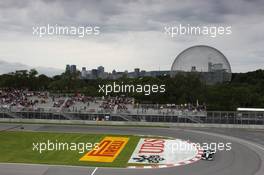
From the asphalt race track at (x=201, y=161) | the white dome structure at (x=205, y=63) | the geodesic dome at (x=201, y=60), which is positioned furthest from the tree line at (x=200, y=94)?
the asphalt race track at (x=201, y=161)

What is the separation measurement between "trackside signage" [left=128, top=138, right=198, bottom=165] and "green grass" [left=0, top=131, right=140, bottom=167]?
1005 mm

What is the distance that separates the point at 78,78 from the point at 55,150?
66940 millimetres

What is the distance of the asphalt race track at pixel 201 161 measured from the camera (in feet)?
110

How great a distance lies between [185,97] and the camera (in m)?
76.6

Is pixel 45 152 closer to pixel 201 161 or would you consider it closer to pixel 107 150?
pixel 107 150

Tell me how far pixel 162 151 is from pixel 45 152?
41.4 ft

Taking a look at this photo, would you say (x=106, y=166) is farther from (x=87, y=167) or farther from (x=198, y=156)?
(x=198, y=156)

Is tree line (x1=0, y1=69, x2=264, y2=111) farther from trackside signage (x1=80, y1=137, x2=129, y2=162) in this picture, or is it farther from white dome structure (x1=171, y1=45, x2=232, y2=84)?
trackside signage (x1=80, y1=137, x2=129, y2=162)

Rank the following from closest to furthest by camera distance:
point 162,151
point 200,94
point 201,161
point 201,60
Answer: point 201,161
point 162,151
point 200,94
point 201,60

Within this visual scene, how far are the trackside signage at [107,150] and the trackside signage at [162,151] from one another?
1.97 meters

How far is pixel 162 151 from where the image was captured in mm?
43156

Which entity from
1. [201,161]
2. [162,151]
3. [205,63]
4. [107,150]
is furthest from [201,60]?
[201,161]

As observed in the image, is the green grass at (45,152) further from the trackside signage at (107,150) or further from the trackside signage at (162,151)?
the trackside signage at (162,151)

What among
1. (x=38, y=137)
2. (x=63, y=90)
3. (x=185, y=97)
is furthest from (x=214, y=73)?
(x=38, y=137)
